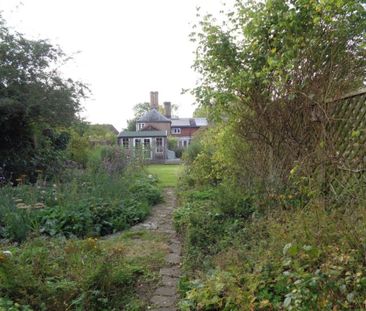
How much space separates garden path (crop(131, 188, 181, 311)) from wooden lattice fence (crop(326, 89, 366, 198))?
1.95 m

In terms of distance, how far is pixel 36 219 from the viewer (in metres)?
5.46

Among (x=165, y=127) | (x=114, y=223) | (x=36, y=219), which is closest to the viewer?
(x=36, y=219)

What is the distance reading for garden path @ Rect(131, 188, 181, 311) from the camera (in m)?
3.25

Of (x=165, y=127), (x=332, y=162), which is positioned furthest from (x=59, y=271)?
(x=165, y=127)

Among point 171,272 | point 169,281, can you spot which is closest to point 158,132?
point 171,272

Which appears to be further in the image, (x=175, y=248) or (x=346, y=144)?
(x=175, y=248)

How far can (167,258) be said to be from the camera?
447cm

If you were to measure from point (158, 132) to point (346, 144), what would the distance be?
32109 millimetres

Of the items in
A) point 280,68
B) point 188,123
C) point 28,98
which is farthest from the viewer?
point 188,123

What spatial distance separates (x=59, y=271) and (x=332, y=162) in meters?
3.01

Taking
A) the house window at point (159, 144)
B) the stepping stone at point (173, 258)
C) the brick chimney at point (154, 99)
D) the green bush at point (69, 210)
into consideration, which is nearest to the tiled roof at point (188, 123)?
the brick chimney at point (154, 99)

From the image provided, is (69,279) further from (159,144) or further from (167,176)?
(159,144)

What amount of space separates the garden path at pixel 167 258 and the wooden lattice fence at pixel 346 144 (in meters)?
1.95

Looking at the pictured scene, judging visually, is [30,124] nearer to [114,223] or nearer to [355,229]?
[114,223]
